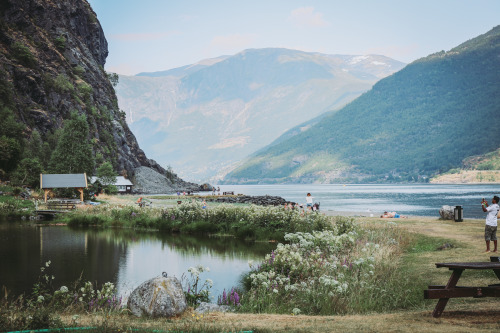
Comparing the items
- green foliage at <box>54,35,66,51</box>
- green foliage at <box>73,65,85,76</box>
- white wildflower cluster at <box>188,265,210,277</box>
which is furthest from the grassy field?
green foliage at <box>73,65,85,76</box>

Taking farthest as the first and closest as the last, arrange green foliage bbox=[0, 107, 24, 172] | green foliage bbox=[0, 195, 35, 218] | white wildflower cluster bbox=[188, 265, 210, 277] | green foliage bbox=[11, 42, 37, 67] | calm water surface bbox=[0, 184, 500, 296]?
green foliage bbox=[11, 42, 37, 67] → green foliage bbox=[0, 107, 24, 172] → green foliage bbox=[0, 195, 35, 218] → calm water surface bbox=[0, 184, 500, 296] → white wildflower cluster bbox=[188, 265, 210, 277]

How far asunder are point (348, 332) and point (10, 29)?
112 metres

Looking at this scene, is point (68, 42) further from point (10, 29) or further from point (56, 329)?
point (56, 329)

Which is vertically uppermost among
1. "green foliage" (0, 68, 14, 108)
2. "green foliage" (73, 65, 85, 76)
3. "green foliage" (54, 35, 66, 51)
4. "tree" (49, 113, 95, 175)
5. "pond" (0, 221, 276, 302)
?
"green foliage" (54, 35, 66, 51)

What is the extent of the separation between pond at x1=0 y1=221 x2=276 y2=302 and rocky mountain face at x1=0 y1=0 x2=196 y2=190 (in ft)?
212

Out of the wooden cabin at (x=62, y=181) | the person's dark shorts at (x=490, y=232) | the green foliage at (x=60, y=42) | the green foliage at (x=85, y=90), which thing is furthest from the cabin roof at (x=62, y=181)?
the green foliage at (x=60, y=42)

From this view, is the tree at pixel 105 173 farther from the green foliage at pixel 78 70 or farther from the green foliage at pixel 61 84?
the green foliage at pixel 78 70

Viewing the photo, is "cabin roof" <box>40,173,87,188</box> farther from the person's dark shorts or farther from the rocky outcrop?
the rocky outcrop

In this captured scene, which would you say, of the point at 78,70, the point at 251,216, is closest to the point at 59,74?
the point at 78,70

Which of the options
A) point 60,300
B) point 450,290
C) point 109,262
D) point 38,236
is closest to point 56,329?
point 60,300

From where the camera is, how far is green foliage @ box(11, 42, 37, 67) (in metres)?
97.4

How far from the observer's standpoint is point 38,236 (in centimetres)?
3409

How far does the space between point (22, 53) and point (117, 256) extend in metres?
87.7

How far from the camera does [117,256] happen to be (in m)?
26.2
